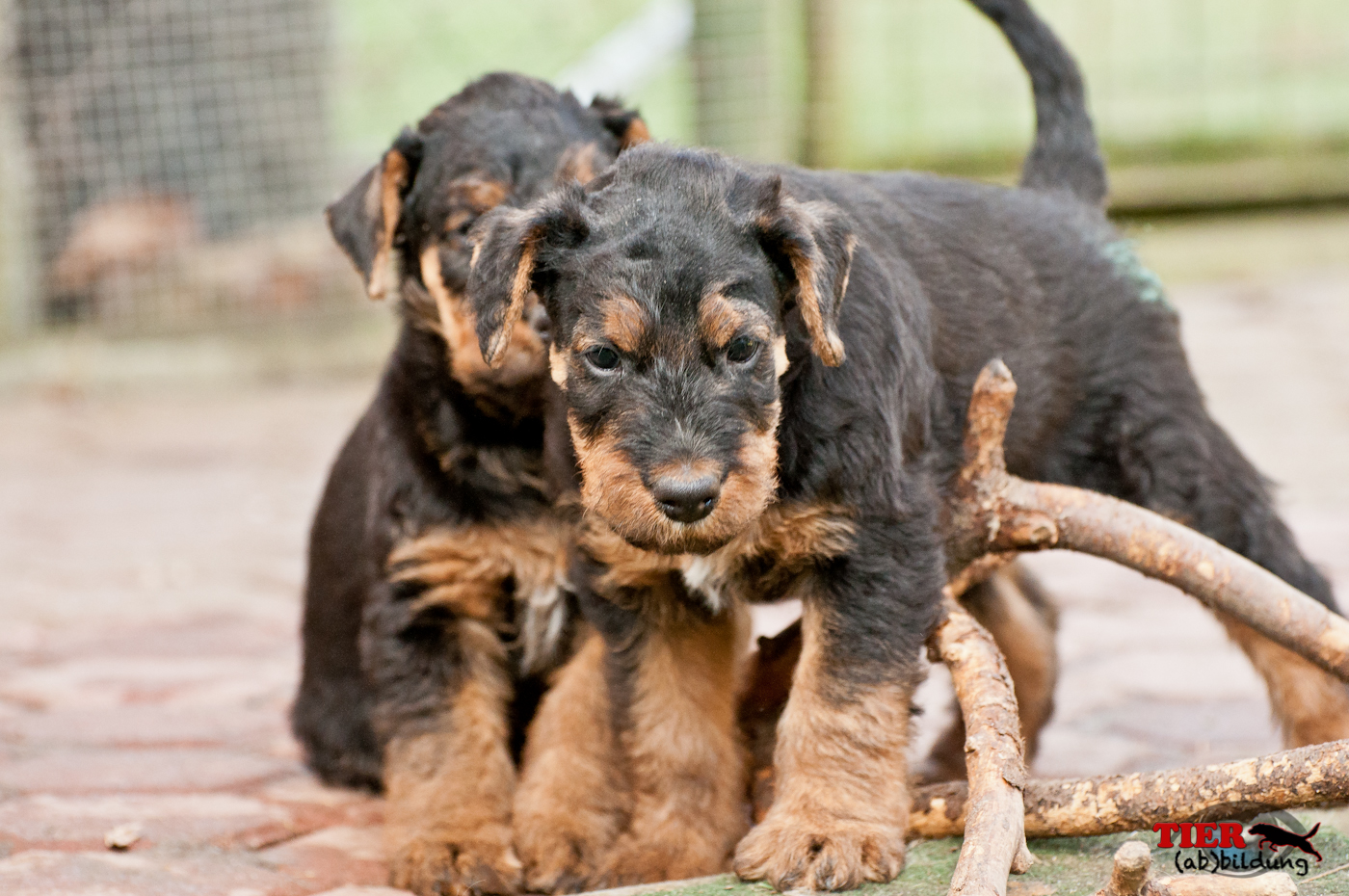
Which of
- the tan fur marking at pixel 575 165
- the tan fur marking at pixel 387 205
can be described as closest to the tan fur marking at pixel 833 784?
the tan fur marking at pixel 575 165

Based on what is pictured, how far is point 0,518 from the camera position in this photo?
6883 mm

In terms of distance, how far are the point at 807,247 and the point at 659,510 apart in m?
0.61

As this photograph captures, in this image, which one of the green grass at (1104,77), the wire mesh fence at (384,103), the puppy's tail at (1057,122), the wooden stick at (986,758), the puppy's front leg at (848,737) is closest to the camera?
the wooden stick at (986,758)

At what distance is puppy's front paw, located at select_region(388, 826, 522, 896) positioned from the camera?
3320 millimetres

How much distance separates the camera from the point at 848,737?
9.80 feet

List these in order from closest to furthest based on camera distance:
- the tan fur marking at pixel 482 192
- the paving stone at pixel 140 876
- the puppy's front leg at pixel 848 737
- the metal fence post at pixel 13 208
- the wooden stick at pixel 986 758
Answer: the wooden stick at pixel 986 758, the puppy's front leg at pixel 848 737, the paving stone at pixel 140 876, the tan fur marking at pixel 482 192, the metal fence post at pixel 13 208

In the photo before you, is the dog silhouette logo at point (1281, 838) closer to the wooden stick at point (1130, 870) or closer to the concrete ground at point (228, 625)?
the wooden stick at point (1130, 870)

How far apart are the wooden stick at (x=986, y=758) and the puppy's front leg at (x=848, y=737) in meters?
0.11

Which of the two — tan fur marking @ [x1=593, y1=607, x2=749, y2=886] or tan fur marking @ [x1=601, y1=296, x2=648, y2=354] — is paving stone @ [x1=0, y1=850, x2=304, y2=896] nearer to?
tan fur marking @ [x1=593, y1=607, x2=749, y2=886]

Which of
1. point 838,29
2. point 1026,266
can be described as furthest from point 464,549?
point 838,29

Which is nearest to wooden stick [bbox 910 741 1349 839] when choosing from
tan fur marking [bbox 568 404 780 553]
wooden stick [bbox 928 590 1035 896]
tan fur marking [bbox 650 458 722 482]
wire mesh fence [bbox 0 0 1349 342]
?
wooden stick [bbox 928 590 1035 896]

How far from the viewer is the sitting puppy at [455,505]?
141 inches

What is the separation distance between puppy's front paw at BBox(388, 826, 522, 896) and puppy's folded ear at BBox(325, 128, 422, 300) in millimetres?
1358

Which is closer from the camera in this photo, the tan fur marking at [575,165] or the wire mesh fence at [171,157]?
the tan fur marking at [575,165]
